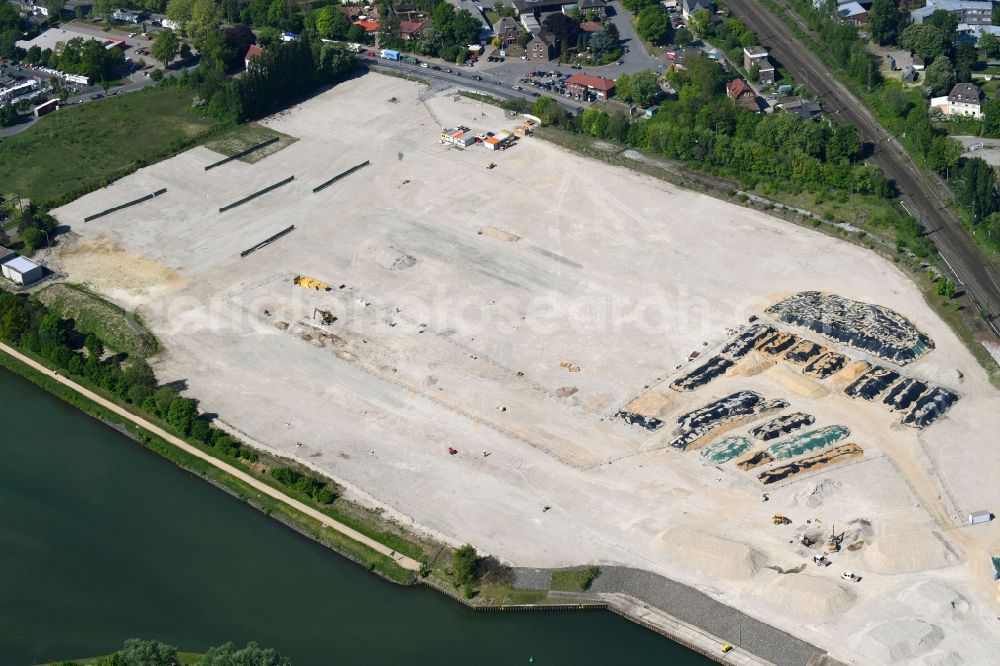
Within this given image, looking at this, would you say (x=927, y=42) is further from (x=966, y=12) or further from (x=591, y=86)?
(x=591, y=86)

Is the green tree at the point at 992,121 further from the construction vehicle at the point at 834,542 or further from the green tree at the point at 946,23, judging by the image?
the construction vehicle at the point at 834,542

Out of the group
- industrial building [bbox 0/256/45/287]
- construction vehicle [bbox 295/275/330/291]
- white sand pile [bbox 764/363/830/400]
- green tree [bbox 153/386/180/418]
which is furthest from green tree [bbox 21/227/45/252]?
white sand pile [bbox 764/363/830/400]

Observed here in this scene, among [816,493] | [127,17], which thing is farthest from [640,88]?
[127,17]

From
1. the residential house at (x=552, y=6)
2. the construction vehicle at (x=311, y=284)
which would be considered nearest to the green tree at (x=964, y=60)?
the residential house at (x=552, y=6)

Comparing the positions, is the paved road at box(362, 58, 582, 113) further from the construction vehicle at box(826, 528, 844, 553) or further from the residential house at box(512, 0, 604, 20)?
the construction vehicle at box(826, 528, 844, 553)

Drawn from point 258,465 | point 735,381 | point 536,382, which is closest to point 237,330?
point 258,465
